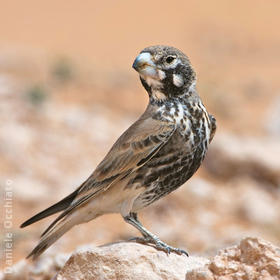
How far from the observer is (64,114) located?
1509 cm

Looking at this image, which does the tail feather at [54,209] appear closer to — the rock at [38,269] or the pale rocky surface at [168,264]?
the pale rocky surface at [168,264]

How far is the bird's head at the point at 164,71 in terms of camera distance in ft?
20.6

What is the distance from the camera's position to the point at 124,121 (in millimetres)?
15688

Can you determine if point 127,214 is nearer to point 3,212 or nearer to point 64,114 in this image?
point 3,212

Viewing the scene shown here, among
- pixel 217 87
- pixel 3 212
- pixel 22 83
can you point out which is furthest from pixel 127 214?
pixel 217 87

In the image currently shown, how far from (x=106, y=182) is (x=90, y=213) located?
36 centimetres

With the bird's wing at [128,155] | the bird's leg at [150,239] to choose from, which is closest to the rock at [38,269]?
the bird's wing at [128,155]

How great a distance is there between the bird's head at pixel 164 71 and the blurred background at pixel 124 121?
11.0 feet

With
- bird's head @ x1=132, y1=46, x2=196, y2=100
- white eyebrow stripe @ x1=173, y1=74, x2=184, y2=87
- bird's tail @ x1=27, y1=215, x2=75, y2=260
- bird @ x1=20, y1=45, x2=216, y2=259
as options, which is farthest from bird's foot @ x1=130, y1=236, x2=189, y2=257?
white eyebrow stripe @ x1=173, y1=74, x2=184, y2=87

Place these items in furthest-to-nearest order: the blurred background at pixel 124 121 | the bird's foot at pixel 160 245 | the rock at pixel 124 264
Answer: the blurred background at pixel 124 121, the bird's foot at pixel 160 245, the rock at pixel 124 264

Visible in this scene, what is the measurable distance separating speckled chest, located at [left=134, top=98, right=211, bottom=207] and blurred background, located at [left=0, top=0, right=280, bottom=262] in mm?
3193

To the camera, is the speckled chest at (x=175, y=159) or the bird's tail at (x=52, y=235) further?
the bird's tail at (x=52, y=235)

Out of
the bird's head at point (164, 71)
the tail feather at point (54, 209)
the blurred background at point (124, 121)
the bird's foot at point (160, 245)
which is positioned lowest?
the bird's foot at point (160, 245)

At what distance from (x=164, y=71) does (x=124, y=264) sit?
190cm
